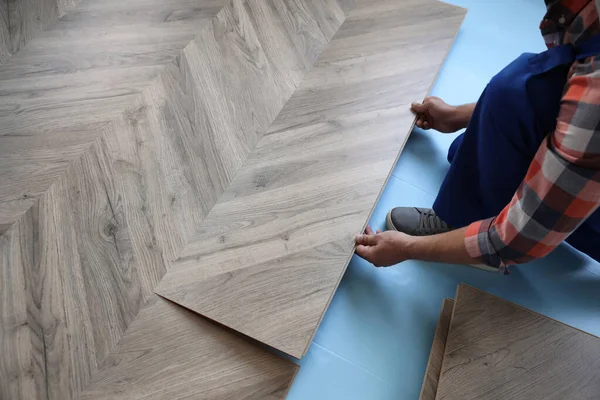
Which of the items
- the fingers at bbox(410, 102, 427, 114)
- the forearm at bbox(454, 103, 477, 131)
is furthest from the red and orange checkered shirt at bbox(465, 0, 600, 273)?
the fingers at bbox(410, 102, 427, 114)

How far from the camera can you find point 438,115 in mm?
1570

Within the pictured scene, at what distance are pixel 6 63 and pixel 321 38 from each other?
0.92 m

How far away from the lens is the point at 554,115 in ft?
3.51

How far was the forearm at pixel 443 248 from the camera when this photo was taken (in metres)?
1.10

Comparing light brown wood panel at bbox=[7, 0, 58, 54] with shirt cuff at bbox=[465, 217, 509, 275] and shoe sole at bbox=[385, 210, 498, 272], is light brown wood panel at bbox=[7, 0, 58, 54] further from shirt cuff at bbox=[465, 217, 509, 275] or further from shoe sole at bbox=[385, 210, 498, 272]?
shirt cuff at bbox=[465, 217, 509, 275]

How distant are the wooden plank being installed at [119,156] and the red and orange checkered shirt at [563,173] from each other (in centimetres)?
54

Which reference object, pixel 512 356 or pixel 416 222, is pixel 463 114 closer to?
pixel 416 222

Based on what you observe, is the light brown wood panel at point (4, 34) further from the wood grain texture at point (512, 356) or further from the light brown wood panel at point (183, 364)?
the wood grain texture at point (512, 356)

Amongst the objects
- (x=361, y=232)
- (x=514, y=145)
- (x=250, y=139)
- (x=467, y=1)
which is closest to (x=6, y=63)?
(x=250, y=139)

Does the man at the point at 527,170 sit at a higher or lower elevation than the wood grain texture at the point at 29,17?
higher

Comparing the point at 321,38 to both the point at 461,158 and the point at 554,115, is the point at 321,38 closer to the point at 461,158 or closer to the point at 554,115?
the point at 461,158

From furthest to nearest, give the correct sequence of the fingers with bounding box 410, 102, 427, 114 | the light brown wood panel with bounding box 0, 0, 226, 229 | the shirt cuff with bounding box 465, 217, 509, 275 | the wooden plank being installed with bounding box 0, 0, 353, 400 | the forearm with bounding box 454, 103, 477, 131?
the fingers with bounding box 410, 102, 427, 114, the forearm with bounding box 454, 103, 477, 131, the light brown wood panel with bounding box 0, 0, 226, 229, the wooden plank being installed with bounding box 0, 0, 353, 400, the shirt cuff with bounding box 465, 217, 509, 275

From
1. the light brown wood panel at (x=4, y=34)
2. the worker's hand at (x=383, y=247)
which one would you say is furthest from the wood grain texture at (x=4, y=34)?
the worker's hand at (x=383, y=247)

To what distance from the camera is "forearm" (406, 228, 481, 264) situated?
1.10m
